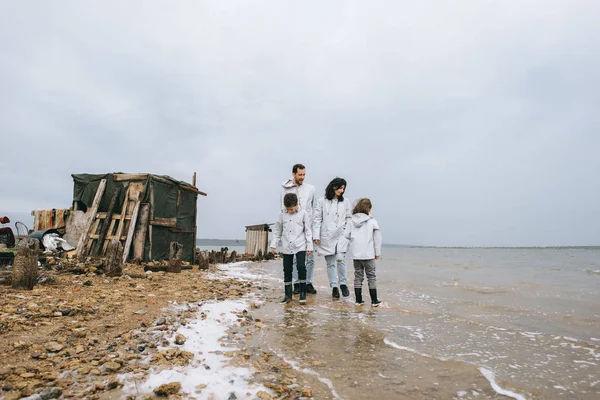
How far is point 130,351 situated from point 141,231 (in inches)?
334

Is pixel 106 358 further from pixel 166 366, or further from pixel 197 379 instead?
pixel 197 379

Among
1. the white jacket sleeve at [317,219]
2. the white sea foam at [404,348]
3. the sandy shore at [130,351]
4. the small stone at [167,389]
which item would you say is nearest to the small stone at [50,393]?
the sandy shore at [130,351]

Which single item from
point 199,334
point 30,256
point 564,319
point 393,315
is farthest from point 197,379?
point 564,319

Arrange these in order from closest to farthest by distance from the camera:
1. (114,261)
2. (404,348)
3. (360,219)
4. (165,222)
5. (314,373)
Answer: (314,373) < (404,348) < (360,219) < (114,261) < (165,222)

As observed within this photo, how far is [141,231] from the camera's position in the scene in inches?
430

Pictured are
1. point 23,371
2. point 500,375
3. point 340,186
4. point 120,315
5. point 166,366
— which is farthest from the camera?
point 340,186

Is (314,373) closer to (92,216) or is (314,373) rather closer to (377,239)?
(377,239)

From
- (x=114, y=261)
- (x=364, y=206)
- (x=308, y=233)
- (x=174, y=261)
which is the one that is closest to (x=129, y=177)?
(x=174, y=261)

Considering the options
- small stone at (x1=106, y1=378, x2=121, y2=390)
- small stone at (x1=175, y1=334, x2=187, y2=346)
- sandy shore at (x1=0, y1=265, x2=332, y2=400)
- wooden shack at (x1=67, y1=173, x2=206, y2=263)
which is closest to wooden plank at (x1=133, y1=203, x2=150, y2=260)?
wooden shack at (x1=67, y1=173, x2=206, y2=263)

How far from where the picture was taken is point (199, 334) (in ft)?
12.9

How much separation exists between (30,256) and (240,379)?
4.73 metres

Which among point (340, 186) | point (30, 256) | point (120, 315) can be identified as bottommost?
point (120, 315)

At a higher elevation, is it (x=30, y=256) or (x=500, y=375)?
(x=30, y=256)

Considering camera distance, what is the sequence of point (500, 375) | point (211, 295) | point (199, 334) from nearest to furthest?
1. point (500, 375)
2. point (199, 334)
3. point (211, 295)
